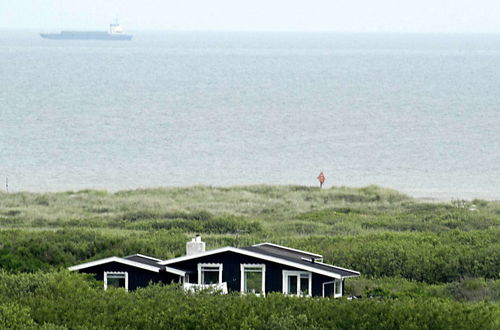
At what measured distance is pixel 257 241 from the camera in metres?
42.3

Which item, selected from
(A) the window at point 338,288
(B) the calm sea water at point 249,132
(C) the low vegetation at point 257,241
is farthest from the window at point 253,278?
(B) the calm sea water at point 249,132

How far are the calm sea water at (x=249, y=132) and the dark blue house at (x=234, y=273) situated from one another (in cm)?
4882

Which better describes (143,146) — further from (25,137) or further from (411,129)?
(411,129)

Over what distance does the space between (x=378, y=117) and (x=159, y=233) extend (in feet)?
323

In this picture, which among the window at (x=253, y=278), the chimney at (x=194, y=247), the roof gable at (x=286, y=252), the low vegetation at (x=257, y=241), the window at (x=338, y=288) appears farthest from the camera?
the roof gable at (x=286, y=252)

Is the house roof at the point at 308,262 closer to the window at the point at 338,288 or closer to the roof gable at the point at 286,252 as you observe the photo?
the window at the point at 338,288

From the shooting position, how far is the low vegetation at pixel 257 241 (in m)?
25.7

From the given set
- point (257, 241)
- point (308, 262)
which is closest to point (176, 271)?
point (308, 262)

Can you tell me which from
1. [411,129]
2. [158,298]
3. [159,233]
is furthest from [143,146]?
[158,298]

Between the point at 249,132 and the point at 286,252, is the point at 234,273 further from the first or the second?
the point at 249,132

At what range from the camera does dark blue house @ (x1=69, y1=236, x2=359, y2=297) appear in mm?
30406

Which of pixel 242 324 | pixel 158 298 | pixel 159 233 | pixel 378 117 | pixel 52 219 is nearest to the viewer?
pixel 242 324

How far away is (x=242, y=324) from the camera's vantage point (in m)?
24.5

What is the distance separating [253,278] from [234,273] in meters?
0.53
